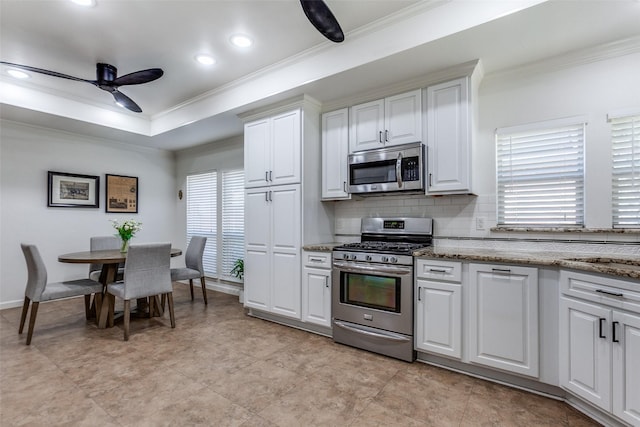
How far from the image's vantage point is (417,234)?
3.11m

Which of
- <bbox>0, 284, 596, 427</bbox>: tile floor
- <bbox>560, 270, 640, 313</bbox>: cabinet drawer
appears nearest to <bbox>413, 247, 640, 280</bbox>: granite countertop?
<bbox>560, 270, 640, 313</bbox>: cabinet drawer

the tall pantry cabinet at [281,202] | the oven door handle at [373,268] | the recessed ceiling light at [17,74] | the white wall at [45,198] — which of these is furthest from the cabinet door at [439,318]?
the white wall at [45,198]

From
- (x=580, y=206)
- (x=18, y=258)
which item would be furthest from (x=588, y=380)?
(x=18, y=258)

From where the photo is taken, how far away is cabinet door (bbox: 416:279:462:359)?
237cm

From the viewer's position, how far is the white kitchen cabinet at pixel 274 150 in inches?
133

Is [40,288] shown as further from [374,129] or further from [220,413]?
[374,129]

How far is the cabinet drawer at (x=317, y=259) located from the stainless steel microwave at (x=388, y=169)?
729 mm

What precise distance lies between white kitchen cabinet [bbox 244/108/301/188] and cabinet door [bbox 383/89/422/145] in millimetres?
938

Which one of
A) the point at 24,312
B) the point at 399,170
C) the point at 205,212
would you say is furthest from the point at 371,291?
the point at 205,212

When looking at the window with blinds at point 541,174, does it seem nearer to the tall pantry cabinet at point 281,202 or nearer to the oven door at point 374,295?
the oven door at point 374,295

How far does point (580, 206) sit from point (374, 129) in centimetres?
185

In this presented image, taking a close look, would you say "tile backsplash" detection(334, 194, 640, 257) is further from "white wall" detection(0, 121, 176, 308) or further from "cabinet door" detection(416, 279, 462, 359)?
"white wall" detection(0, 121, 176, 308)

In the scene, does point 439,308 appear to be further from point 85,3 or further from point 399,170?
point 85,3

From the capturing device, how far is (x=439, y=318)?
2.45 metres
